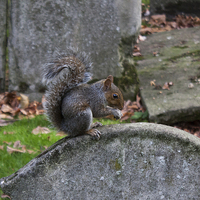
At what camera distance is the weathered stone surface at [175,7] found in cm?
530

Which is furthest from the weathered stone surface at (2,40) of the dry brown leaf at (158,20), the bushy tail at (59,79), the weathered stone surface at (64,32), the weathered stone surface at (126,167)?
the dry brown leaf at (158,20)

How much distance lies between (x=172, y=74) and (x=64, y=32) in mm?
1453

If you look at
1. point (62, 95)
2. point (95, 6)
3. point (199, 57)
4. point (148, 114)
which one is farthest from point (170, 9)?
point (62, 95)

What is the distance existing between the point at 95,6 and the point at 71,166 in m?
2.20

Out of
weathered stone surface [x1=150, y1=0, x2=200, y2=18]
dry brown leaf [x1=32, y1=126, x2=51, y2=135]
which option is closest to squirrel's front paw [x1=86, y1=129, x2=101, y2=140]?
dry brown leaf [x1=32, y1=126, x2=51, y2=135]

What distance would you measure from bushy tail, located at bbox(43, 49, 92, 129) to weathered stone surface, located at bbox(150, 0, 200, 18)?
4.12 meters

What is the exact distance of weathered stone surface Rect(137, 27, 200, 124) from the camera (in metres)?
3.03

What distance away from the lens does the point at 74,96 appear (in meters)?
1.76

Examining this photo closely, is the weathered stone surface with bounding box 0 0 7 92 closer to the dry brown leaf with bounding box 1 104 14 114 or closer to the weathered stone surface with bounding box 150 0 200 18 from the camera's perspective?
the dry brown leaf with bounding box 1 104 14 114

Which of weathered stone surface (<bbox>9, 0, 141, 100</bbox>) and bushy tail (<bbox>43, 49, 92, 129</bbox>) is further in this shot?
weathered stone surface (<bbox>9, 0, 141, 100</bbox>)

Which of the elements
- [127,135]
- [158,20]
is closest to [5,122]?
[127,135]

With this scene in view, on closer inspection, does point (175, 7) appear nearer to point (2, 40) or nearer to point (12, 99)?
point (2, 40)

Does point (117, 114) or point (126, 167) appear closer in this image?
point (126, 167)

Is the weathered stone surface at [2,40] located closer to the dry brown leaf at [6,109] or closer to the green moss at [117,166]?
the dry brown leaf at [6,109]
